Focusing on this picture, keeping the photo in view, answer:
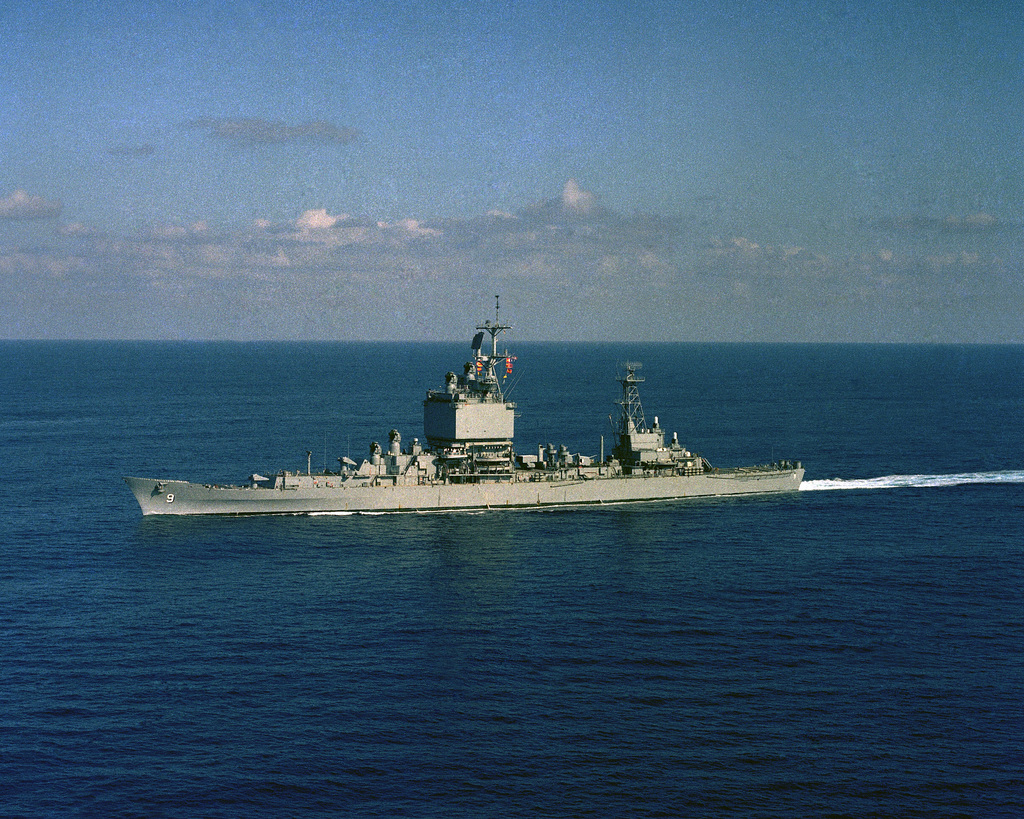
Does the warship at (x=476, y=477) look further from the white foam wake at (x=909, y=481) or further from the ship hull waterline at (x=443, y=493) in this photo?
the white foam wake at (x=909, y=481)

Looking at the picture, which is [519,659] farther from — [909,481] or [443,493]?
[909,481]

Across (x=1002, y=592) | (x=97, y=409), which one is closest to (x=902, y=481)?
(x=1002, y=592)

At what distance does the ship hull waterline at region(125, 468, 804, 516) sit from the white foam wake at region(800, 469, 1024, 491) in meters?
4.20

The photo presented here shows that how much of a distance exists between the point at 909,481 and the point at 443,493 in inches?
1796

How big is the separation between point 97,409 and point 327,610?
123 meters

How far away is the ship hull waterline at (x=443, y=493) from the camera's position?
248ft

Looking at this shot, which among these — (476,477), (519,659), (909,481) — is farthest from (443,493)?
(909,481)

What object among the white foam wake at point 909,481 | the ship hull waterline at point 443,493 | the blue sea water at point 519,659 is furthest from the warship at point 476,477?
the white foam wake at point 909,481

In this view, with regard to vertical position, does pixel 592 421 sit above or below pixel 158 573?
above

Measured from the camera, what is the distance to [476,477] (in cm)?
8281

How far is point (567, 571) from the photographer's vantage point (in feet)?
205

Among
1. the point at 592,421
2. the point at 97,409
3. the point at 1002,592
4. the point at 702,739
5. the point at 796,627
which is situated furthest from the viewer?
the point at 97,409

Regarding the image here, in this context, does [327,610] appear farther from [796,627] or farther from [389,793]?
[796,627]

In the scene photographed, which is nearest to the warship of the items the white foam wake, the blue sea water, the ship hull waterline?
the ship hull waterline
